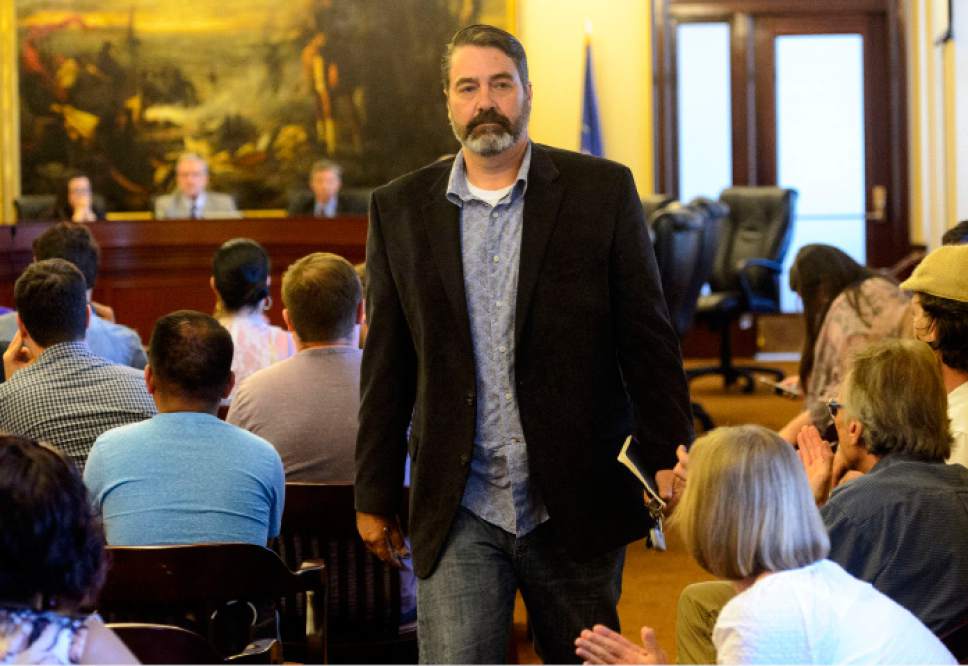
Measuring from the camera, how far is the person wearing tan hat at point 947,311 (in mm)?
3566

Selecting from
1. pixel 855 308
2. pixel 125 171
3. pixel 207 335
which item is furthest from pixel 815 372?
pixel 125 171

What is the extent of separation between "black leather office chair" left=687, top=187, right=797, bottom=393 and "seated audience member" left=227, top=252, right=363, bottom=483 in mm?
6451

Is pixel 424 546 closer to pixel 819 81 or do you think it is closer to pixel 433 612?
pixel 433 612

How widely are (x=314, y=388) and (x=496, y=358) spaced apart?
143 cm

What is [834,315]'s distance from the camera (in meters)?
5.32

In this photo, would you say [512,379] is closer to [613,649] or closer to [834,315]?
[613,649]

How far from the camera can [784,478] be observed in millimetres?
2104

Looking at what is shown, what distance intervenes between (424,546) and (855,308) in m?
3.01

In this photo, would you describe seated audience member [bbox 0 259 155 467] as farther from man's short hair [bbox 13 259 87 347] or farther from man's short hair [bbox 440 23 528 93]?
man's short hair [bbox 440 23 528 93]

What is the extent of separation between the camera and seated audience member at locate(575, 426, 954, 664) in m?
2.07

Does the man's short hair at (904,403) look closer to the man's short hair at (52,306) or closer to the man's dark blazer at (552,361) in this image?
the man's dark blazer at (552,361)

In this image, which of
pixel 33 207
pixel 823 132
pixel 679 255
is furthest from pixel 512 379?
pixel 823 132

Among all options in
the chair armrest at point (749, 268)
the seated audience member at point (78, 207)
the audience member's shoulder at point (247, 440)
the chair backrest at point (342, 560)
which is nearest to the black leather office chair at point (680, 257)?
the chair armrest at point (749, 268)

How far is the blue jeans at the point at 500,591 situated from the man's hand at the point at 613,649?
29 centimetres
